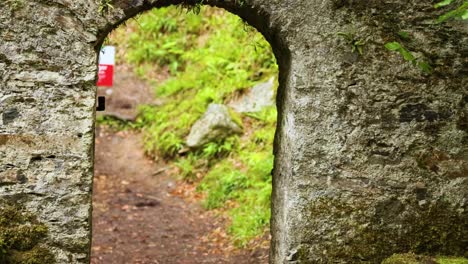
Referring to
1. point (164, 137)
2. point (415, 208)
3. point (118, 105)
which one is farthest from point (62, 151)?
point (118, 105)

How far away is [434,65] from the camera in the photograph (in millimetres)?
4344

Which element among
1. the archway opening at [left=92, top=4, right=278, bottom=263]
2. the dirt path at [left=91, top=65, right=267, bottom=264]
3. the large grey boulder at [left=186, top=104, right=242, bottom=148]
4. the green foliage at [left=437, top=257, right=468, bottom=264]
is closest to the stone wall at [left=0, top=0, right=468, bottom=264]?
the green foliage at [left=437, top=257, right=468, bottom=264]

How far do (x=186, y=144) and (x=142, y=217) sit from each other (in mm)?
1959

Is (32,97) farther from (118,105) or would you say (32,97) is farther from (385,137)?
(118,105)

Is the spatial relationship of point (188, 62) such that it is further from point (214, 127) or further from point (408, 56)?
point (408, 56)

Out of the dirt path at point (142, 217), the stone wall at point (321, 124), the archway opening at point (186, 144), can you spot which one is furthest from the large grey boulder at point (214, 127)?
the stone wall at point (321, 124)

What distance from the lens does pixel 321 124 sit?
167 inches

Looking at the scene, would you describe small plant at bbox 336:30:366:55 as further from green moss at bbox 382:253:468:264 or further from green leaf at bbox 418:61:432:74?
green moss at bbox 382:253:468:264

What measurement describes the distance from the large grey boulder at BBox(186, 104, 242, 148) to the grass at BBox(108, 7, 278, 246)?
0.40 feet

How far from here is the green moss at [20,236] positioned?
3.90 m

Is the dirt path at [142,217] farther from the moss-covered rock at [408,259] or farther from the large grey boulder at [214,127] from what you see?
the moss-covered rock at [408,259]

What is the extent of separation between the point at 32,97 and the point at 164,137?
260 inches

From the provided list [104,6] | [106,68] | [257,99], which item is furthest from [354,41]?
[257,99]

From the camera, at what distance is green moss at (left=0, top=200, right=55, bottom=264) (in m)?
3.90
